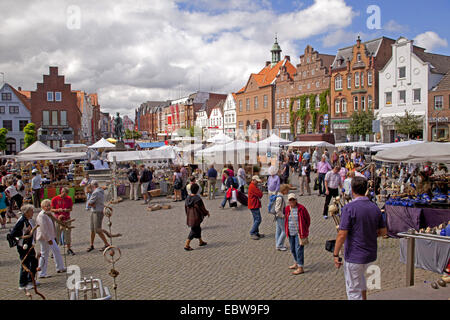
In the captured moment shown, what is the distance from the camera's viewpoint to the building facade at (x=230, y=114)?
7500cm

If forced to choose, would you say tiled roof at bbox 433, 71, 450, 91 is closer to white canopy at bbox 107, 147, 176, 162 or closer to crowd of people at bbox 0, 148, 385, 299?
crowd of people at bbox 0, 148, 385, 299

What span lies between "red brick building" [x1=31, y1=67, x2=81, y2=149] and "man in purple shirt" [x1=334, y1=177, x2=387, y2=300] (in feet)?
178

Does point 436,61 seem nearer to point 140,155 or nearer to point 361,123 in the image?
point 361,123

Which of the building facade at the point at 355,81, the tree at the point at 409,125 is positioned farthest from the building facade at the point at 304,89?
the tree at the point at 409,125

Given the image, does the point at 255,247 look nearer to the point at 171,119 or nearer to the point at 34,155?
the point at 34,155

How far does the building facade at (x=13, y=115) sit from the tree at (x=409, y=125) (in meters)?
51.4

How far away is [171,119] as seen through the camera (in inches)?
4451

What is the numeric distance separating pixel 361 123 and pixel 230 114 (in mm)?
39117

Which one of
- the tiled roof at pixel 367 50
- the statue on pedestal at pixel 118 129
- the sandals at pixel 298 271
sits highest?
the tiled roof at pixel 367 50

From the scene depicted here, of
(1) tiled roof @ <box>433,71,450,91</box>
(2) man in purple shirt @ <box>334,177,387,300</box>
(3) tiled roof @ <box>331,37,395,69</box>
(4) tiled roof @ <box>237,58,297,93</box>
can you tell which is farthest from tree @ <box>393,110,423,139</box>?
(2) man in purple shirt @ <box>334,177,387,300</box>

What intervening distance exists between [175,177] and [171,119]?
9910cm

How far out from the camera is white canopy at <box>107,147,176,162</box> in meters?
18.3

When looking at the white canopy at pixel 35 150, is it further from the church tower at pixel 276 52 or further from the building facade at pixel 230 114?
the church tower at pixel 276 52
